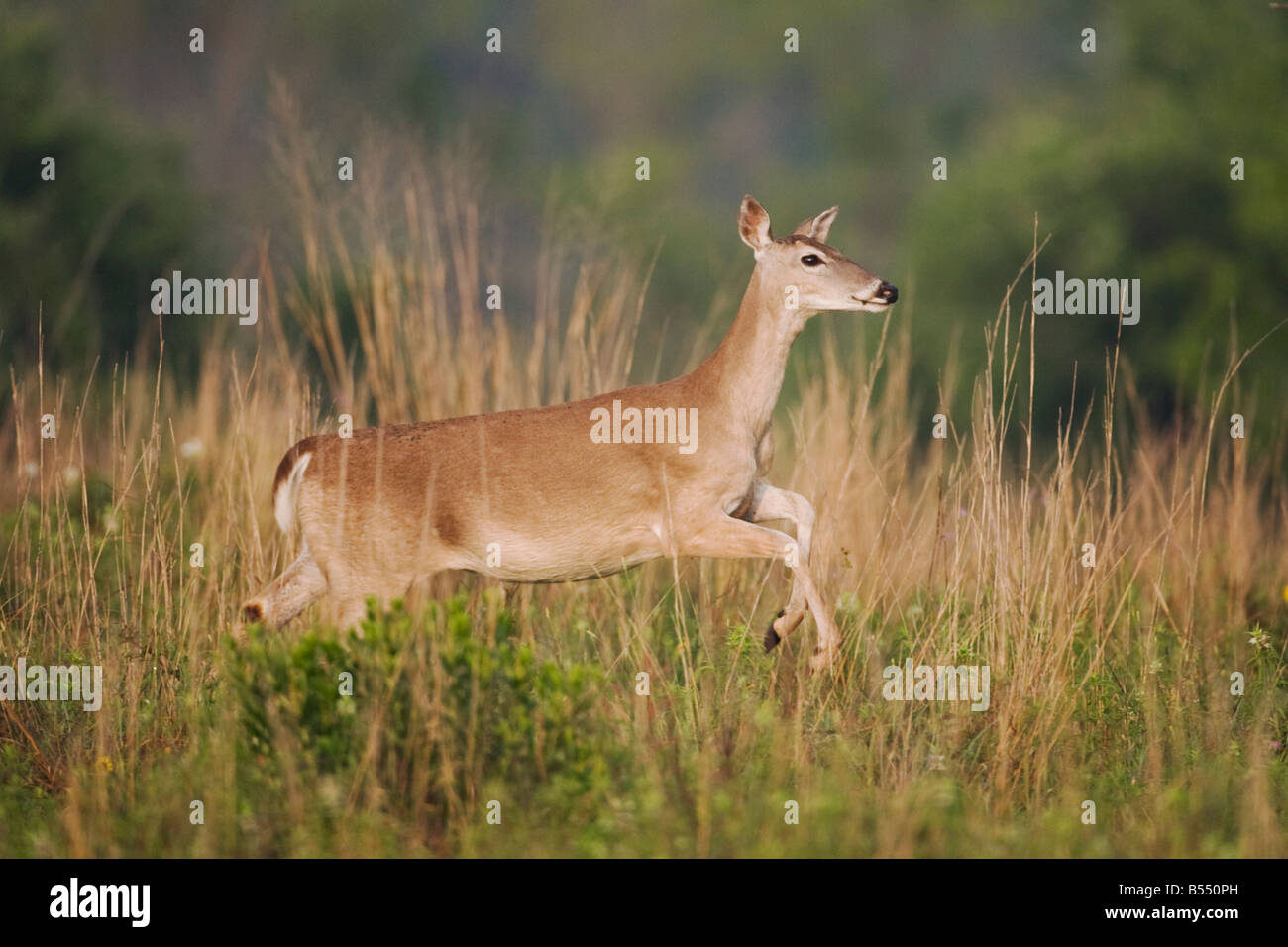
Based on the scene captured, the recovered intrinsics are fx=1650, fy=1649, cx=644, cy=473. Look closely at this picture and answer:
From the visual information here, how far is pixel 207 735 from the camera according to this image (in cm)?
656

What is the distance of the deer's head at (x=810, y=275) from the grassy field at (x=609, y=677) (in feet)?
2.12

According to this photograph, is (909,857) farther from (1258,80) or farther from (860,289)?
(1258,80)

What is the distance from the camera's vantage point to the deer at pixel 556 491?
24.5 ft

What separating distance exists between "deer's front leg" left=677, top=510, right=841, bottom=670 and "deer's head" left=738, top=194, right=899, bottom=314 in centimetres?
104

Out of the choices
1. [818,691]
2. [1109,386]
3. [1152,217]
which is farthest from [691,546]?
[1152,217]

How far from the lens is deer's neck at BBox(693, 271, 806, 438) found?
779cm

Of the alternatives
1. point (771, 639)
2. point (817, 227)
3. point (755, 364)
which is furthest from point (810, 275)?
point (771, 639)

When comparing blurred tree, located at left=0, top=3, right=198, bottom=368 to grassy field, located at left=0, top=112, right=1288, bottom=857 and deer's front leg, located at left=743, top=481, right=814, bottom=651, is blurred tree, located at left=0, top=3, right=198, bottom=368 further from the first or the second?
deer's front leg, located at left=743, top=481, right=814, bottom=651

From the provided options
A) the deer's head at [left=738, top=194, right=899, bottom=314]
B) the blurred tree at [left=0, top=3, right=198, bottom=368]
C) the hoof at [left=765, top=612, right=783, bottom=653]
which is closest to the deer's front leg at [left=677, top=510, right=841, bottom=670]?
the hoof at [left=765, top=612, right=783, bottom=653]

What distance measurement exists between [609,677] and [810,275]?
2148mm

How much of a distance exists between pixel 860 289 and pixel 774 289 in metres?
0.47

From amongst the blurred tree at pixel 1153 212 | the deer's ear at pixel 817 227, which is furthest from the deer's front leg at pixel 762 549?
the blurred tree at pixel 1153 212

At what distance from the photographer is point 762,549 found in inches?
290

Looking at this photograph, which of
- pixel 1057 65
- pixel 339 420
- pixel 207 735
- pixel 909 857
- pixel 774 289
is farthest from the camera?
pixel 1057 65
